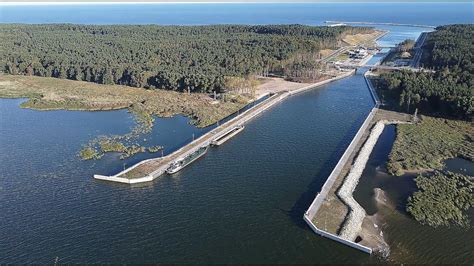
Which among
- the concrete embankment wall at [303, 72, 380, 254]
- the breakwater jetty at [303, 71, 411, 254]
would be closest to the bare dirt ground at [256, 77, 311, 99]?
the concrete embankment wall at [303, 72, 380, 254]

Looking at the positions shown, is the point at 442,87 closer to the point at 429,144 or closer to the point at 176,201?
the point at 429,144

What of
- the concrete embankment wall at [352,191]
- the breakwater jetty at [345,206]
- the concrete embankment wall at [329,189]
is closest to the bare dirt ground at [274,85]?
the concrete embankment wall at [329,189]

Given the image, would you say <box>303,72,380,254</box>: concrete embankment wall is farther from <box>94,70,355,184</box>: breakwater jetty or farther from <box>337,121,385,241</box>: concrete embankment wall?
<box>94,70,355,184</box>: breakwater jetty

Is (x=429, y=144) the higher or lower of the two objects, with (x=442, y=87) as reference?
lower

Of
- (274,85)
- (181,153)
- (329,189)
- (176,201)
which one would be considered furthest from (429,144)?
(274,85)

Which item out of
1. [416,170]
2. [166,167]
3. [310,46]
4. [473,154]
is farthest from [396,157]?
[310,46]

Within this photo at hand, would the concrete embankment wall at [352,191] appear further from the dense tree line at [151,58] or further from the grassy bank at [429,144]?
the dense tree line at [151,58]

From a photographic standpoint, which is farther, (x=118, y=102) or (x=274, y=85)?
(x=274, y=85)
